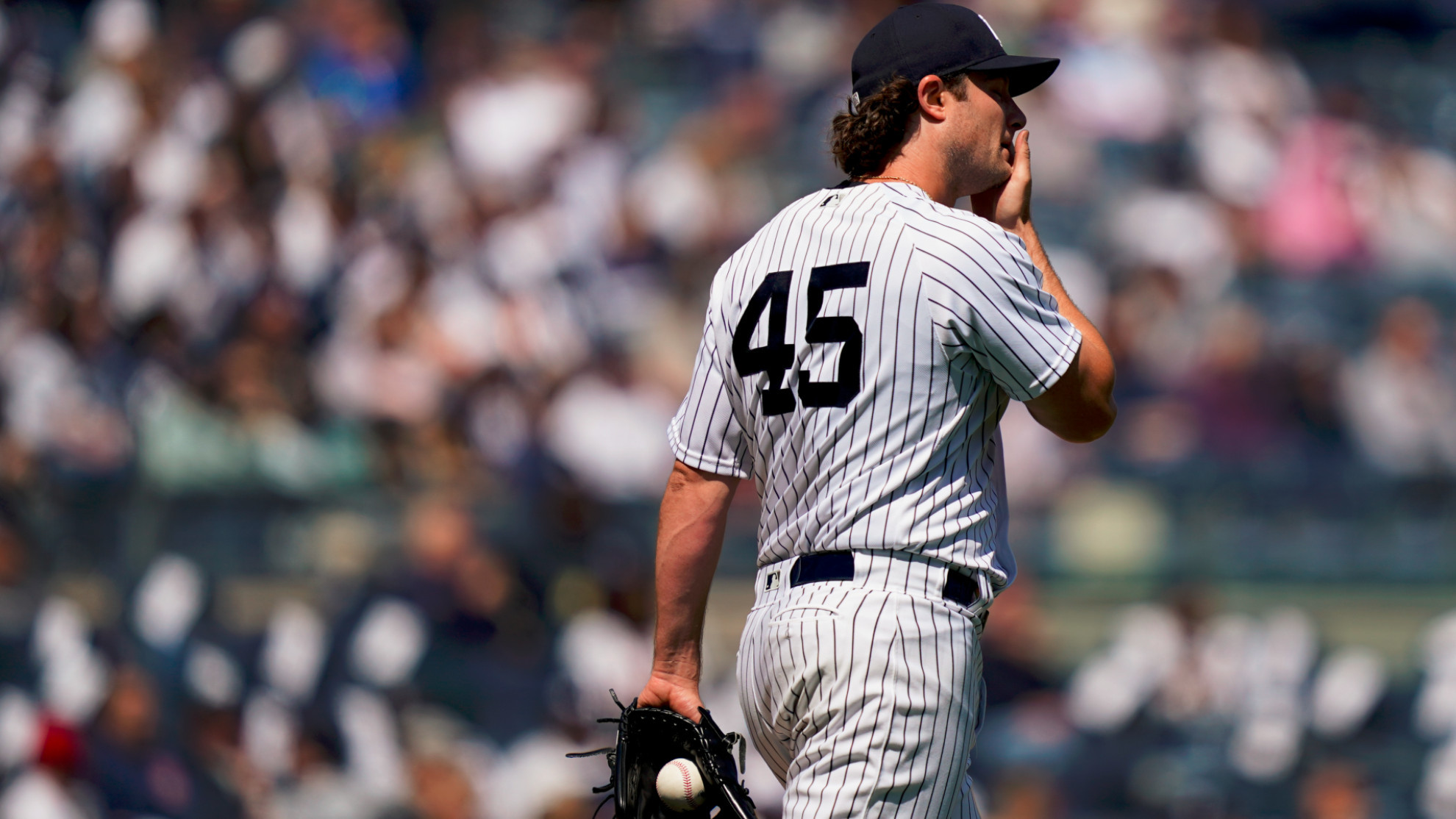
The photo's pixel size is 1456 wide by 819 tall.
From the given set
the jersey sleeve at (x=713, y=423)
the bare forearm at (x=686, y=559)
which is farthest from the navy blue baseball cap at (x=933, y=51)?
the bare forearm at (x=686, y=559)

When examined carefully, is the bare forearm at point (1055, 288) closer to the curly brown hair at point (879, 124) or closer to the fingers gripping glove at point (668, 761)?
the curly brown hair at point (879, 124)

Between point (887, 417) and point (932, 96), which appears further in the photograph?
point (932, 96)

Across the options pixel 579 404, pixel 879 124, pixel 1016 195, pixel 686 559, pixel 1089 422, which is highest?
pixel 879 124

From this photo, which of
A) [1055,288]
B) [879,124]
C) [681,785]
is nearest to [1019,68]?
[879,124]

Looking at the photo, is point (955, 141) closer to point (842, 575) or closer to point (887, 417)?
point (887, 417)

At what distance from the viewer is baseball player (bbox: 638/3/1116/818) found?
7.07ft

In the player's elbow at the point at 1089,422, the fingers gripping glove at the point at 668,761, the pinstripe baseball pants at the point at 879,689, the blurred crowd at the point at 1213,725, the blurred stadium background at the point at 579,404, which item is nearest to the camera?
the pinstripe baseball pants at the point at 879,689

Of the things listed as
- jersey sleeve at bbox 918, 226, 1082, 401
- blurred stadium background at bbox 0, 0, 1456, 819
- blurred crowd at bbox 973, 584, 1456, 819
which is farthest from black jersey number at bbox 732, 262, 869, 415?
blurred crowd at bbox 973, 584, 1456, 819

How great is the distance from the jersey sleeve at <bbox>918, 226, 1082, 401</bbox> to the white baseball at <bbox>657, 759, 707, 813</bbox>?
73 cm

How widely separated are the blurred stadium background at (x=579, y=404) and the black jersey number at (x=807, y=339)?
3.62m

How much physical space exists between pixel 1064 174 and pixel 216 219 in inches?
159

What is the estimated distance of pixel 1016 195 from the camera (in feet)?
7.79

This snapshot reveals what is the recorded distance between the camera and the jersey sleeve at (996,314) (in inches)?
85.0

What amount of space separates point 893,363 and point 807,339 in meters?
0.13
